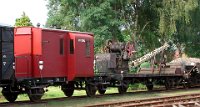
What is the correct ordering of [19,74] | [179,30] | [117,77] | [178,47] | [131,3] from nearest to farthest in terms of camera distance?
1. [19,74]
2. [117,77]
3. [131,3]
4. [179,30]
5. [178,47]

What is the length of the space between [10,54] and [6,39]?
620 mm

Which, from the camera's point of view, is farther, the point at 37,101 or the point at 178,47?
the point at 178,47

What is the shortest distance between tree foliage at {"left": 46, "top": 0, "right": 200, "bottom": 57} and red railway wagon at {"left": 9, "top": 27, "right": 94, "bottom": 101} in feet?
42.2

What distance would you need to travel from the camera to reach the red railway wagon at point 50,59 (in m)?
19.8

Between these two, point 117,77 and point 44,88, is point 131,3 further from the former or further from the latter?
point 44,88

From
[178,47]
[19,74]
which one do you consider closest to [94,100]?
[19,74]

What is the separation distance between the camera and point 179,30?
141 feet

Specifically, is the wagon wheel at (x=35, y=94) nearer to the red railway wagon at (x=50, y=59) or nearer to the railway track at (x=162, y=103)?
the red railway wagon at (x=50, y=59)

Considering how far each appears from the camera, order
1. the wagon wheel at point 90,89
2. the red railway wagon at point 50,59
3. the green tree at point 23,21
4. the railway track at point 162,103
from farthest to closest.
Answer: the green tree at point 23,21
the wagon wheel at point 90,89
the red railway wagon at point 50,59
the railway track at point 162,103

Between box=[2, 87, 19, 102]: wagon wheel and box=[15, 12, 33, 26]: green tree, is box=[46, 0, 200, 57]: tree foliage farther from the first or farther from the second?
box=[2, 87, 19, 102]: wagon wheel

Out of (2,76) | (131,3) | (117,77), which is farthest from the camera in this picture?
(131,3)

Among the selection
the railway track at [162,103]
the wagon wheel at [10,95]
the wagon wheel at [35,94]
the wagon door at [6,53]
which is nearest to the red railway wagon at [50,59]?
the wagon wheel at [35,94]

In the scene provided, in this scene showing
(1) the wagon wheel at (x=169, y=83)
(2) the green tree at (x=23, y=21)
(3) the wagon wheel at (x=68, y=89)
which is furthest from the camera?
(2) the green tree at (x=23, y=21)

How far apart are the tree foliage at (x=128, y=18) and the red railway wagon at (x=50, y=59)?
1285 centimetres
